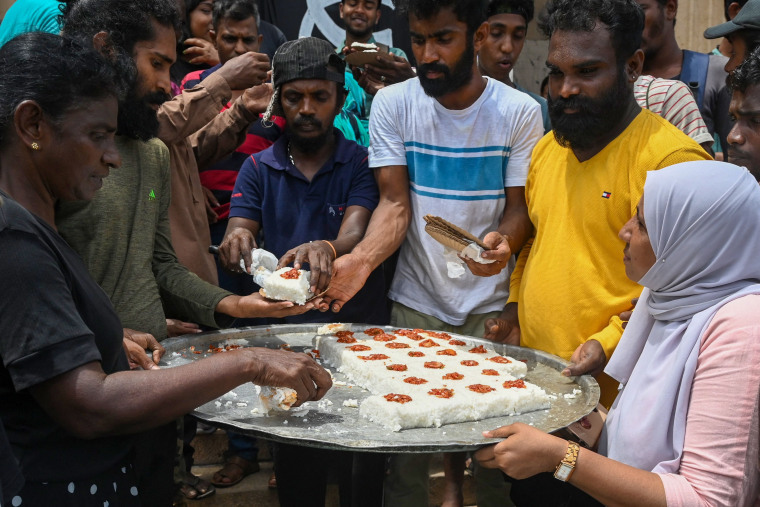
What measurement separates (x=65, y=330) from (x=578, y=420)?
1.90 meters

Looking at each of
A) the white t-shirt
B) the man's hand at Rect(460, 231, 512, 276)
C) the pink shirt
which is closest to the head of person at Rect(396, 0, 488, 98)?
the white t-shirt

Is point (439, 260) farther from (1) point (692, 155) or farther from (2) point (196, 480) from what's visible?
(2) point (196, 480)

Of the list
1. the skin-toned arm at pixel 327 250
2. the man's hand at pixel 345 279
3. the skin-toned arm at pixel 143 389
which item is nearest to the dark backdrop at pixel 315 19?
the skin-toned arm at pixel 327 250

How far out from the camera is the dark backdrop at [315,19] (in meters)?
7.17

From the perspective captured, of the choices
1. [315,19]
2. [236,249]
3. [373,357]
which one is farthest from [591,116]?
[315,19]

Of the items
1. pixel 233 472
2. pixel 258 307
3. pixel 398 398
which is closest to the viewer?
pixel 398 398

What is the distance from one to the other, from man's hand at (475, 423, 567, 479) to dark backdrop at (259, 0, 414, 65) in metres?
5.38

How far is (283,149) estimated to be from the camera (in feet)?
15.4

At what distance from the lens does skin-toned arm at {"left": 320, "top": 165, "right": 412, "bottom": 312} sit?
4055 millimetres

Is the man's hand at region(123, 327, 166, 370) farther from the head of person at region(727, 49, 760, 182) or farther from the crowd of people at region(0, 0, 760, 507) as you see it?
the head of person at region(727, 49, 760, 182)

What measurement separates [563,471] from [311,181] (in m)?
2.59

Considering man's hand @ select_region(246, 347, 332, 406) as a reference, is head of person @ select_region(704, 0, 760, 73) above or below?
above

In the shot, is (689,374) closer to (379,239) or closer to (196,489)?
(379,239)

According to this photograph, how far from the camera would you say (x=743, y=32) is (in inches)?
169
